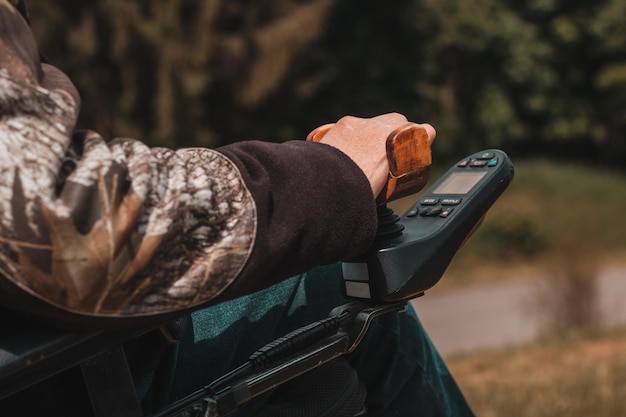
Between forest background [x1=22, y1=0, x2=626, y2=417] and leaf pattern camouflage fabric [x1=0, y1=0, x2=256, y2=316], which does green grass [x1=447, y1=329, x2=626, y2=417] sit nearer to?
forest background [x1=22, y1=0, x2=626, y2=417]

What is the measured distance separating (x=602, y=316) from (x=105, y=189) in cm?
569

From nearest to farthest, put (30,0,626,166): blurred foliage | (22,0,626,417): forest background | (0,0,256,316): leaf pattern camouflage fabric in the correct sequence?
(0,0,256,316): leaf pattern camouflage fabric → (22,0,626,417): forest background → (30,0,626,166): blurred foliage

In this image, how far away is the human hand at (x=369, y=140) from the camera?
131 centimetres

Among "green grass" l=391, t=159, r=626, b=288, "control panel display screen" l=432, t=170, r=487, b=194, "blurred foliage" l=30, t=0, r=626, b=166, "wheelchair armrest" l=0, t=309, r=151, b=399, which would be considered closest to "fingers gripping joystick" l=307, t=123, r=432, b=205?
"control panel display screen" l=432, t=170, r=487, b=194

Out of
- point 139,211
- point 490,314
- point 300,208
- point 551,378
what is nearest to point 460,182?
point 300,208

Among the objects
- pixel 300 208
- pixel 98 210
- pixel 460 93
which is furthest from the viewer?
pixel 460 93

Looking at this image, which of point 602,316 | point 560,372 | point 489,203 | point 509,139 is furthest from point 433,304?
point 509,139

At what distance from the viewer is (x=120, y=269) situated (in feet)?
3.41

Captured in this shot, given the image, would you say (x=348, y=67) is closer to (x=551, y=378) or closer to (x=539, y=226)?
(x=539, y=226)

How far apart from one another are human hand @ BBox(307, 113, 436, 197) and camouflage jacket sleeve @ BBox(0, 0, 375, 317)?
0.06 m

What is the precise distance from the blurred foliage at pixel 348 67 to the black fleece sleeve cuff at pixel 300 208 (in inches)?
418

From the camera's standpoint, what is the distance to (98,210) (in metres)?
1.03

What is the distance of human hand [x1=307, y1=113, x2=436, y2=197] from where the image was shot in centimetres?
131

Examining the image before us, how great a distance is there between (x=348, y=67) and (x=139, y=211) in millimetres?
19572
